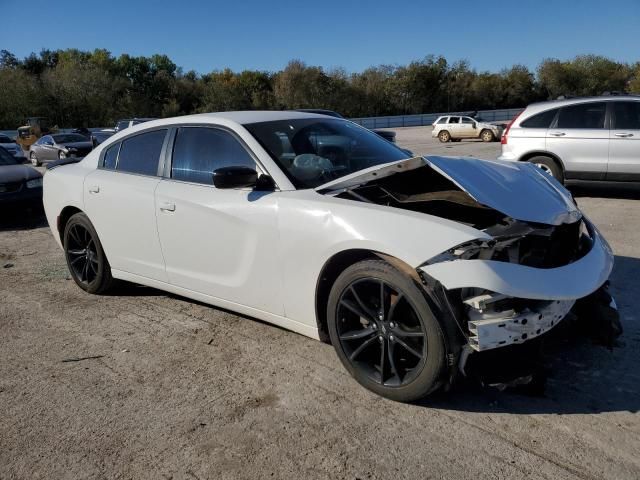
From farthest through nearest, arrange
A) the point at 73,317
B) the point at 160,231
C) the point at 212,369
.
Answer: the point at 73,317 < the point at 160,231 < the point at 212,369

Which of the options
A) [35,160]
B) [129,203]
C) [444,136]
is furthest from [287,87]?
[129,203]

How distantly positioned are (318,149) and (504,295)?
1929 millimetres

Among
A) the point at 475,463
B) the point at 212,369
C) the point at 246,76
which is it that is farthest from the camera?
the point at 246,76

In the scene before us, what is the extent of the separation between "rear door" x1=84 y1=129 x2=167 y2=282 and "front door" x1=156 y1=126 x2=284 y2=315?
176mm

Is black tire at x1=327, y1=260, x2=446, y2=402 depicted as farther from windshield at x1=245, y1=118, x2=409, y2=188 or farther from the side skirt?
windshield at x1=245, y1=118, x2=409, y2=188

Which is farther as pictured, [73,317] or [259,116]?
[73,317]

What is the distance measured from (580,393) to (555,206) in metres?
1.08

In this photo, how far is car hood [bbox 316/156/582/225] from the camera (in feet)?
9.80

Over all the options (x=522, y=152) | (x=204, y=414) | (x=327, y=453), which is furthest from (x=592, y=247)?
(x=522, y=152)

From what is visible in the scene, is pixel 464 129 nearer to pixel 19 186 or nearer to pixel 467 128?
pixel 467 128

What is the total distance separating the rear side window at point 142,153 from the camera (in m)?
4.37

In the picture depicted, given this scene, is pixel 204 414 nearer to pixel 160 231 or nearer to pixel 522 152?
pixel 160 231

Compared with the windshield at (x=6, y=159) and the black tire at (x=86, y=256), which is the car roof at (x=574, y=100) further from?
the windshield at (x=6, y=159)

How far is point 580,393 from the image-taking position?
2906 millimetres
